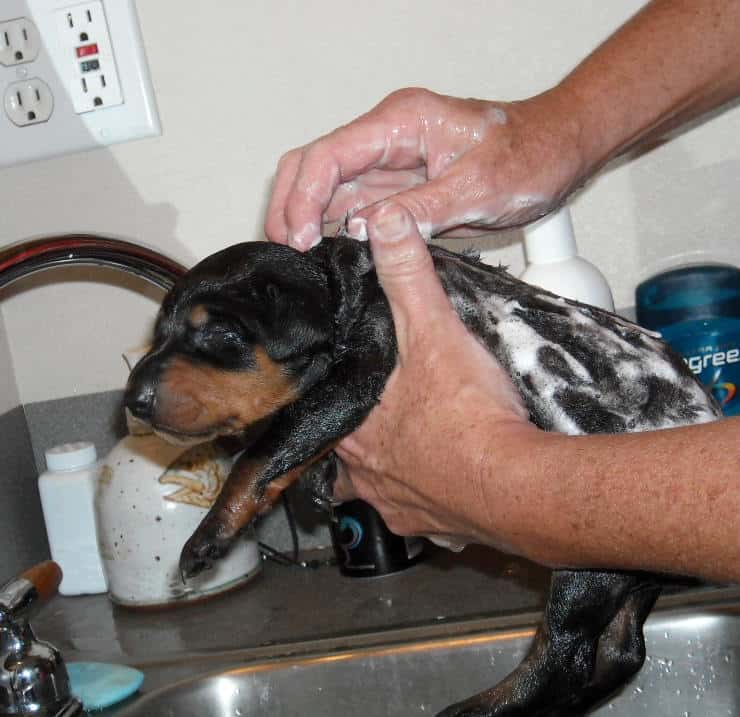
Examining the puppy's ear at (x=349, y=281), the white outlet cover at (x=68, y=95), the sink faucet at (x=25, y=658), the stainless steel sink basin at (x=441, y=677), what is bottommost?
the stainless steel sink basin at (x=441, y=677)

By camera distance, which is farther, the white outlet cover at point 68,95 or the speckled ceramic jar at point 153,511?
the white outlet cover at point 68,95

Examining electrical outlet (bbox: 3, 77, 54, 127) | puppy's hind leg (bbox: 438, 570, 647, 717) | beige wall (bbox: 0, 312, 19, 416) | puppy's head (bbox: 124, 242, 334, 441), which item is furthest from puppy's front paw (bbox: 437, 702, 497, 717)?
electrical outlet (bbox: 3, 77, 54, 127)

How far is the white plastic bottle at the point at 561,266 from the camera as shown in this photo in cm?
128

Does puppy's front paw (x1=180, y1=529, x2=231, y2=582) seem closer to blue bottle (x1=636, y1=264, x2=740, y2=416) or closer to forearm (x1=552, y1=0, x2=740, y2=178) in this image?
forearm (x1=552, y1=0, x2=740, y2=178)

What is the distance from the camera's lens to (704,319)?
4.38 ft

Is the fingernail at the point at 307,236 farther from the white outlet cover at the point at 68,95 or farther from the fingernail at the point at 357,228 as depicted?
the white outlet cover at the point at 68,95

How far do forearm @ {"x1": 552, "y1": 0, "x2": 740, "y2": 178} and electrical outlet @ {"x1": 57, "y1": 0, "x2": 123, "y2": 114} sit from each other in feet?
2.03

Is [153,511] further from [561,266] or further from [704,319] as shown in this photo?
[704,319]

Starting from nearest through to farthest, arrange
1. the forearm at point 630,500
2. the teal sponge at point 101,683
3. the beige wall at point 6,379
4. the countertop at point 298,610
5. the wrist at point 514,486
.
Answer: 1. the forearm at point 630,500
2. the wrist at point 514,486
3. the teal sponge at point 101,683
4. the countertop at point 298,610
5. the beige wall at point 6,379

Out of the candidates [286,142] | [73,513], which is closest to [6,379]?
[73,513]

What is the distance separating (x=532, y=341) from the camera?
0.89 metres

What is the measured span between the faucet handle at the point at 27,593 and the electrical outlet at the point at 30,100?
654mm

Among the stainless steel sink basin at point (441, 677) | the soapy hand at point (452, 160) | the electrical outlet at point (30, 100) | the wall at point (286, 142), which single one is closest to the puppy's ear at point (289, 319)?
the soapy hand at point (452, 160)

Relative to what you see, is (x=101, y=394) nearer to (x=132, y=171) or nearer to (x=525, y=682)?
(x=132, y=171)
